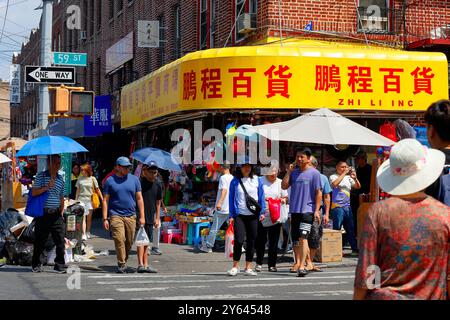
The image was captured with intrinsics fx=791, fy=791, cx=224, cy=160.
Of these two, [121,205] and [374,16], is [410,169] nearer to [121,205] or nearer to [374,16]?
[121,205]

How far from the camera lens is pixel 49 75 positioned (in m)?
16.2

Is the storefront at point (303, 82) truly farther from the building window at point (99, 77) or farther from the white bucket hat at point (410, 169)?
the building window at point (99, 77)

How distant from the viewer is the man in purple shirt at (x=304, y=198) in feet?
39.2

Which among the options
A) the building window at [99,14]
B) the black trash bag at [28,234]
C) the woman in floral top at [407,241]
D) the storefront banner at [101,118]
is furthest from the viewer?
the building window at [99,14]

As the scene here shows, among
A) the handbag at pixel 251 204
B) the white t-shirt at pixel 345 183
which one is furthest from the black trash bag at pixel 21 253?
the white t-shirt at pixel 345 183

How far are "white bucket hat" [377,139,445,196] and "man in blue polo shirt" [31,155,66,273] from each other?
8.69 metres

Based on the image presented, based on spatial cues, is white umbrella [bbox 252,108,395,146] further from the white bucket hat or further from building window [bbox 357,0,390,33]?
the white bucket hat

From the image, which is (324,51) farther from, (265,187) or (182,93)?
(265,187)

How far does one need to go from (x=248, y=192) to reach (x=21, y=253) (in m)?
4.14

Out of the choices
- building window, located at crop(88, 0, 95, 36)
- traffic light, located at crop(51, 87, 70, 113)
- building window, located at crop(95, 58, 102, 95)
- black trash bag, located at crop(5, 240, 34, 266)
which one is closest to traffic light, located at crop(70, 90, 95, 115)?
traffic light, located at crop(51, 87, 70, 113)

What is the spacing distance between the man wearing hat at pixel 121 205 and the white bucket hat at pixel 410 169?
8.05 metres

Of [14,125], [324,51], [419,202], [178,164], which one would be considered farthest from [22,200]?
[14,125]

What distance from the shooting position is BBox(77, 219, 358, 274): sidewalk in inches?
530

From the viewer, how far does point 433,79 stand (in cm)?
1703
